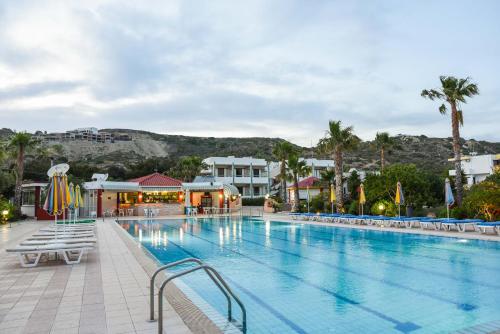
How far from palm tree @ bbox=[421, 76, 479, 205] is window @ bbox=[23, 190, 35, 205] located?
3174 centimetres

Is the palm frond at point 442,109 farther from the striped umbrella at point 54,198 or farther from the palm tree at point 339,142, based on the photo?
the striped umbrella at point 54,198

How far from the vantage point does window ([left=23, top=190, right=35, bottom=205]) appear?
104ft

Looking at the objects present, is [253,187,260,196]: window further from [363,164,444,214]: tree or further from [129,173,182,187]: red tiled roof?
[363,164,444,214]: tree

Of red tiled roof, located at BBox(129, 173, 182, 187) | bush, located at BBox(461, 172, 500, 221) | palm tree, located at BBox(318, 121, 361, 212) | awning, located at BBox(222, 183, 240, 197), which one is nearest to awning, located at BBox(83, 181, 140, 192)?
red tiled roof, located at BBox(129, 173, 182, 187)

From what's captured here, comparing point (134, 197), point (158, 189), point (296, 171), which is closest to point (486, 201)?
point (296, 171)

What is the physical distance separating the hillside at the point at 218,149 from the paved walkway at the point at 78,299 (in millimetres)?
67024

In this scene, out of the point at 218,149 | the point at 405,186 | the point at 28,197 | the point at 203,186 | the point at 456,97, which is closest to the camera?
the point at 456,97

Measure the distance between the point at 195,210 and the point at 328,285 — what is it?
28164 mm

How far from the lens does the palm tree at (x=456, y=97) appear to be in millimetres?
21297

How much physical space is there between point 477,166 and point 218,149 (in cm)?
6887

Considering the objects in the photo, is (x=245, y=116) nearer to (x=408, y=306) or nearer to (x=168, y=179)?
(x=168, y=179)

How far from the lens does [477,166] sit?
41.1 m

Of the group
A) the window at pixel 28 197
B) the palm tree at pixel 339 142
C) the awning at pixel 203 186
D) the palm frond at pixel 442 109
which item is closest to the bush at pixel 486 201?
the palm frond at pixel 442 109

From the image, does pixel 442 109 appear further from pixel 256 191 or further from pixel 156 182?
pixel 256 191
